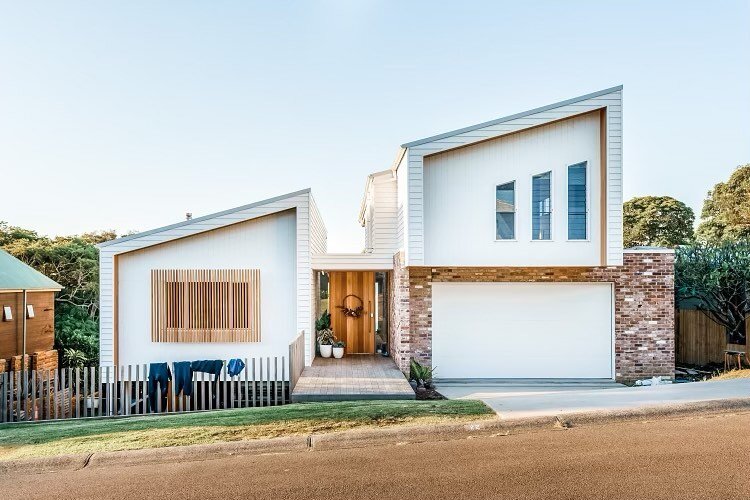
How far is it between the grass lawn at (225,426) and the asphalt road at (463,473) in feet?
2.16

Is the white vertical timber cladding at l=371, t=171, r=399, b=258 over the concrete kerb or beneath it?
over

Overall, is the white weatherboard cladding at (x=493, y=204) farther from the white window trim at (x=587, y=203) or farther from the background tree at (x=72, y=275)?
the background tree at (x=72, y=275)

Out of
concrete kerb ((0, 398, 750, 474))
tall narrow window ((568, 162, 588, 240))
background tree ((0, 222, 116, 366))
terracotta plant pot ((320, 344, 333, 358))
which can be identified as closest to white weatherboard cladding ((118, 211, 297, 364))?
terracotta plant pot ((320, 344, 333, 358))

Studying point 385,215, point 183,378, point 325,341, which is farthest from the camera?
point 325,341

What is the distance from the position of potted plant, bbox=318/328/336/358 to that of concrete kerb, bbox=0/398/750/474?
29.7ft

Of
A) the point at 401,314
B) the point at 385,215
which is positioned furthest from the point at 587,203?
the point at 385,215

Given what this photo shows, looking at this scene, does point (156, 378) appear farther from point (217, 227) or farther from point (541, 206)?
point (541, 206)

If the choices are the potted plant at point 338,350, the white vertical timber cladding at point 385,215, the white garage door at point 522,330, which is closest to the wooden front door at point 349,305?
the potted plant at point 338,350

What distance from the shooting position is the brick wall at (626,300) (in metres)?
13.2

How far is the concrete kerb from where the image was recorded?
6.09 meters

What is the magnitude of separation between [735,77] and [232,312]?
1690 centimetres

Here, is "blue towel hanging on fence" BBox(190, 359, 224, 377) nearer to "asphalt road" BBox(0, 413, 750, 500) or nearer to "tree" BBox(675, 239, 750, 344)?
"asphalt road" BBox(0, 413, 750, 500)

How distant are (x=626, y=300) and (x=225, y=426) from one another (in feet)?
33.5

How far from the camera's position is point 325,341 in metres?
16.0
